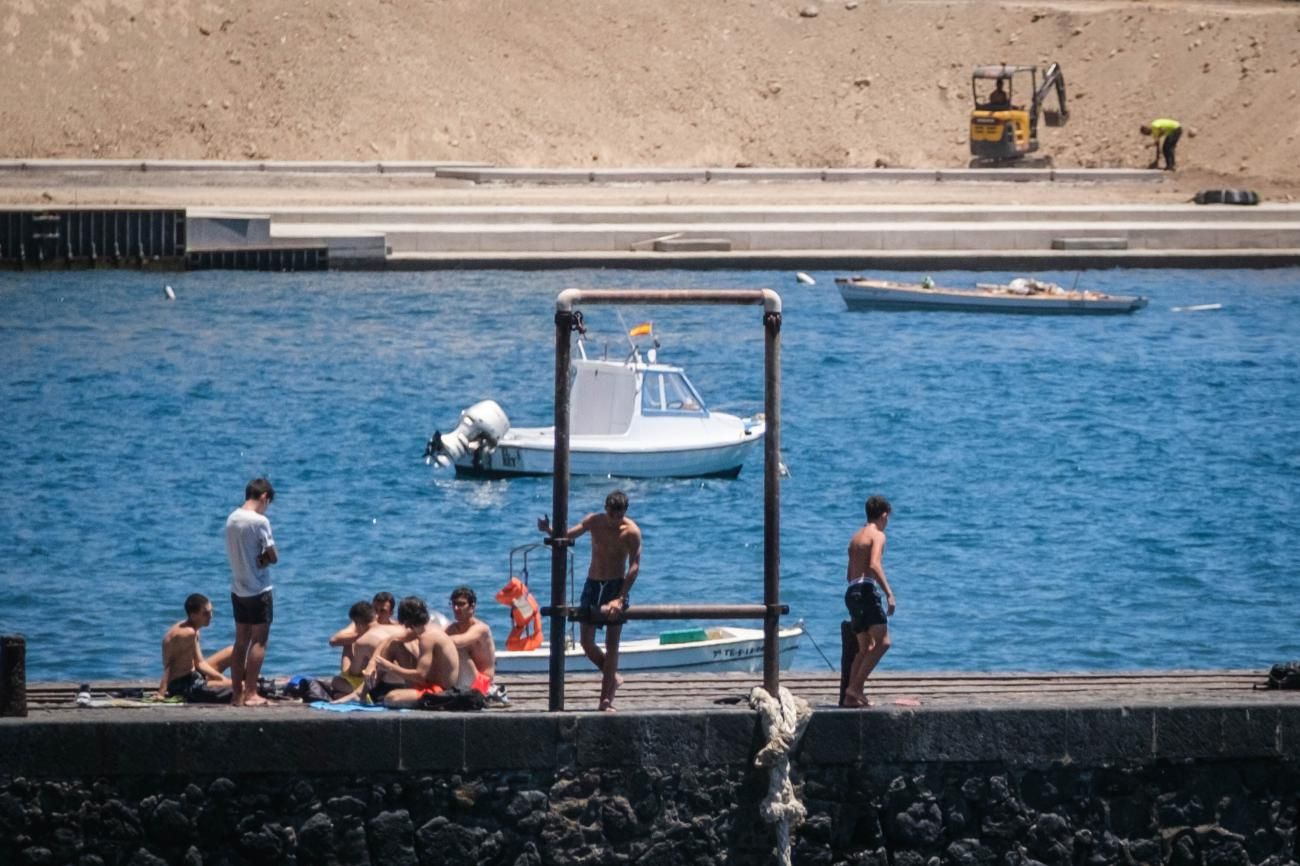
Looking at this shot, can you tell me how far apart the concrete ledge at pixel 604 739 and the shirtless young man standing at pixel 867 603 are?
42 centimetres

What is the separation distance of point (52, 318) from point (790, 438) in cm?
1592

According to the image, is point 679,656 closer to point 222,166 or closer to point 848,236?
point 848,236

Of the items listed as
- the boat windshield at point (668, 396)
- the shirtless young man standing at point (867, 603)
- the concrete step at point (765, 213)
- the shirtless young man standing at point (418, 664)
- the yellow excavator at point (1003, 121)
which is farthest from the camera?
the yellow excavator at point (1003, 121)

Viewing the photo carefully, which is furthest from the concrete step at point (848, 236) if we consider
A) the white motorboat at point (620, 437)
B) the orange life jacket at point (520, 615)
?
the orange life jacket at point (520, 615)

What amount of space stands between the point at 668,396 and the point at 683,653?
11.6 metres

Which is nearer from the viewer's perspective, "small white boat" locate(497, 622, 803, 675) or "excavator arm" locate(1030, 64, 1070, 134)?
"small white boat" locate(497, 622, 803, 675)

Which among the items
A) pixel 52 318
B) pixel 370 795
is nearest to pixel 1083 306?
pixel 52 318

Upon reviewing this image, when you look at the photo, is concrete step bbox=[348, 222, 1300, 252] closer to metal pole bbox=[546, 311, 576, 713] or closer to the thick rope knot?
metal pole bbox=[546, 311, 576, 713]

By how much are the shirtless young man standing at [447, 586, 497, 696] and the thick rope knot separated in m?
2.07

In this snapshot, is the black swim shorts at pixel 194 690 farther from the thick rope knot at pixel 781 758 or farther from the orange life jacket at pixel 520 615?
the orange life jacket at pixel 520 615

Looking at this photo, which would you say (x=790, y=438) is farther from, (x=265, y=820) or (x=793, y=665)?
(x=265, y=820)

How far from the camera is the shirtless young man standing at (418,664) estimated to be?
11570 mm

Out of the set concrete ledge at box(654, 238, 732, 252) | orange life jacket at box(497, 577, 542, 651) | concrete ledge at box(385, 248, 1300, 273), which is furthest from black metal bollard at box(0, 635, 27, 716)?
concrete ledge at box(654, 238, 732, 252)

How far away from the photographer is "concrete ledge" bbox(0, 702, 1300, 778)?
10.2 m
